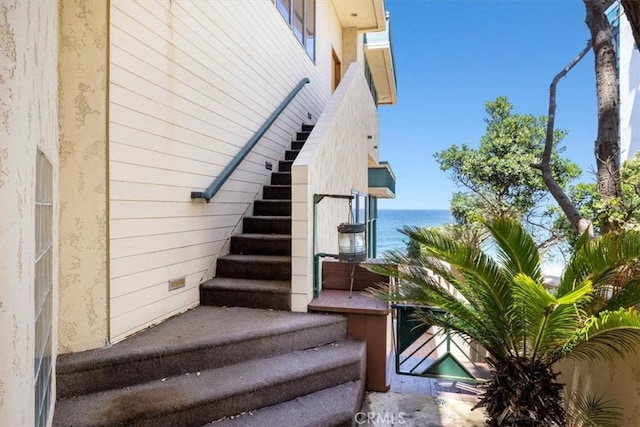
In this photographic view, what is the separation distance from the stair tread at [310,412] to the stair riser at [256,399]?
4 centimetres

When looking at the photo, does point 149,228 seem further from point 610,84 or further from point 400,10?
point 400,10

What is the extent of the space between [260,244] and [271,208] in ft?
2.47

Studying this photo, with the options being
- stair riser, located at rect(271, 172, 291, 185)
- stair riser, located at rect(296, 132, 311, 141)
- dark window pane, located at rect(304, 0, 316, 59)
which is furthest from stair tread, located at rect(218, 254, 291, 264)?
dark window pane, located at rect(304, 0, 316, 59)

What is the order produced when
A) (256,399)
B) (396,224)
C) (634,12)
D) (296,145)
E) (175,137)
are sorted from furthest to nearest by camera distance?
(396,224), (296,145), (175,137), (256,399), (634,12)

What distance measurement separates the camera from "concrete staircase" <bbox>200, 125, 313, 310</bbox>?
3646mm

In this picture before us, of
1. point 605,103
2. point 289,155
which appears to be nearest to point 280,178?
point 289,155

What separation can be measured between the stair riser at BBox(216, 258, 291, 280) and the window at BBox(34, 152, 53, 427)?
1979 mm

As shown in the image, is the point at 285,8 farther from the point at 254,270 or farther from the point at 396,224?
the point at 396,224

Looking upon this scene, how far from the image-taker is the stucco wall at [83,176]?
254cm

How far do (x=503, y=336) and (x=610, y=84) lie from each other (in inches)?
200

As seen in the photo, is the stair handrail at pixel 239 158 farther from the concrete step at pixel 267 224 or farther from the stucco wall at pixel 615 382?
the stucco wall at pixel 615 382

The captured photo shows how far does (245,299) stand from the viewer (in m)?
3.69

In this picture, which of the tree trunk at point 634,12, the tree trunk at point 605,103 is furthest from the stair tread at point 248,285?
the tree trunk at point 605,103

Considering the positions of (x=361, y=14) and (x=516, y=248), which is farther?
(x=361, y=14)
